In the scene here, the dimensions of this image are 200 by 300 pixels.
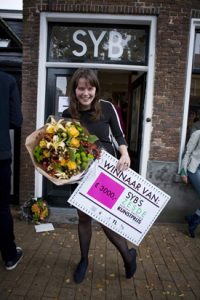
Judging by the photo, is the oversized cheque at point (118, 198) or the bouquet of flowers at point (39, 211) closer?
the oversized cheque at point (118, 198)

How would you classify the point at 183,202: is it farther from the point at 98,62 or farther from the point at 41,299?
the point at 41,299

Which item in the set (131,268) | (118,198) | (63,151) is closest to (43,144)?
(63,151)

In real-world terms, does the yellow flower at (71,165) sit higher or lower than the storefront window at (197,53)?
lower

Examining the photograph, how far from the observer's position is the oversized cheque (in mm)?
2949

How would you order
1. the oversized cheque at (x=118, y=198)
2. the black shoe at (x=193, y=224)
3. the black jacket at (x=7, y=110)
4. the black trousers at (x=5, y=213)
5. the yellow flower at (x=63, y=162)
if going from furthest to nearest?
the black shoe at (x=193, y=224) → the black trousers at (x=5, y=213) → the black jacket at (x=7, y=110) → the oversized cheque at (x=118, y=198) → the yellow flower at (x=63, y=162)

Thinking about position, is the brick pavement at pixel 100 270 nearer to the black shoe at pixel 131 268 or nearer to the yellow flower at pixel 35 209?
the black shoe at pixel 131 268

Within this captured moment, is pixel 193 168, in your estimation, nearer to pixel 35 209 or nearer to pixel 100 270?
pixel 100 270

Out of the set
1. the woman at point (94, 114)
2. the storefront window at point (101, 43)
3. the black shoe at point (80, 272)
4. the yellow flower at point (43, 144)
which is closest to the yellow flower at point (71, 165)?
the yellow flower at point (43, 144)

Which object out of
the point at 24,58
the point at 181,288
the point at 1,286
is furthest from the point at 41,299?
the point at 24,58

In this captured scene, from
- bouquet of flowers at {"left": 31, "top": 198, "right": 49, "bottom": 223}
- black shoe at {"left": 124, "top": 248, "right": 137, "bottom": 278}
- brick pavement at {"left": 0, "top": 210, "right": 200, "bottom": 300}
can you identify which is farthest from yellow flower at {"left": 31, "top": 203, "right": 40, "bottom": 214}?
black shoe at {"left": 124, "top": 248, "right": 137, "bottom": 278}

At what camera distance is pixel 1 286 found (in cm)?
314

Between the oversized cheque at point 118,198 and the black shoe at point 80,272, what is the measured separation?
610 millimetres

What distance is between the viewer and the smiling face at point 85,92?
298 cm

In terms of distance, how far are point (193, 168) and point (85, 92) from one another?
2.64m
